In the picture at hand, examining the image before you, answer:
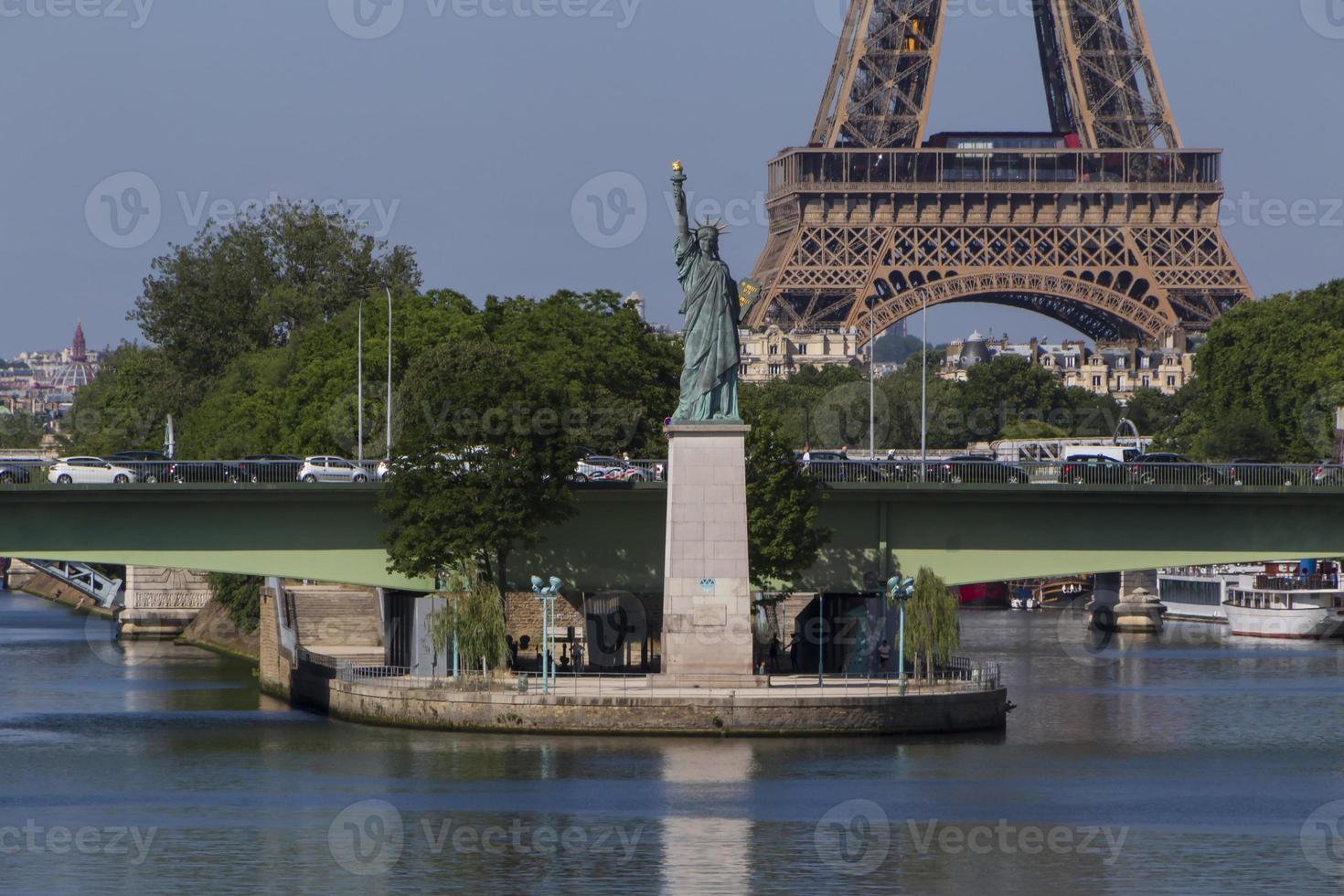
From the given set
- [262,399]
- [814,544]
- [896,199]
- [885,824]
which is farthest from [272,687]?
[896,199]

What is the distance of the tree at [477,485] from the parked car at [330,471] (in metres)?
3.02

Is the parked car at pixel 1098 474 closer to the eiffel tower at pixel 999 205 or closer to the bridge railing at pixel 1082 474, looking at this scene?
the bridge railing at pixel 1082 474

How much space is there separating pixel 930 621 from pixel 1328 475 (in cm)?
1490

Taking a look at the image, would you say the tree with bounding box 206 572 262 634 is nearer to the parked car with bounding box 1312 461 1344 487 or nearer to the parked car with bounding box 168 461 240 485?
the parked car with bounding box 168 461 240 485

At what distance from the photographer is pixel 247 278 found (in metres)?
120

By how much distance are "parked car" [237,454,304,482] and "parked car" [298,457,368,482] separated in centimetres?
33

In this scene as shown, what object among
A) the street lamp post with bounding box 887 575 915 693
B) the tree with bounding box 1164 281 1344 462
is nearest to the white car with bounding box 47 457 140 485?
the street lamp post with bounding box 887 575 915 693

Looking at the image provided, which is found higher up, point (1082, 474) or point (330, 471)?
point (330, 471)

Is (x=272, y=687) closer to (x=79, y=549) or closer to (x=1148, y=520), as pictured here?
(x=79, y=549)

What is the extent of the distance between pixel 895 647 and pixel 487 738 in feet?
49.9

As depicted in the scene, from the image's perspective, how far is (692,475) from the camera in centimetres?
6069

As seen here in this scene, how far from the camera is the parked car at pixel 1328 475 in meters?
68.8

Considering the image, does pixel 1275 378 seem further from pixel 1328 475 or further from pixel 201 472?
pixel 201 472

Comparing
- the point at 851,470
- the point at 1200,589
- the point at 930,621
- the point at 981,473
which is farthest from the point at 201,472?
the point at 1200,589
